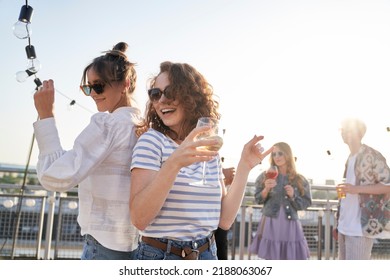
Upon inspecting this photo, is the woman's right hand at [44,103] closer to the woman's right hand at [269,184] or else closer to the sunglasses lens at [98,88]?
the sunglasses lens at [98,88]

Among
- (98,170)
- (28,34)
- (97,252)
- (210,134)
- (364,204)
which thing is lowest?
(97,252)

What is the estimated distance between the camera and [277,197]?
11.7ft

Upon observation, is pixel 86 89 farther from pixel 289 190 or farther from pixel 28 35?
pixel 289 190

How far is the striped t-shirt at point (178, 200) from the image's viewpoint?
49.8 inches

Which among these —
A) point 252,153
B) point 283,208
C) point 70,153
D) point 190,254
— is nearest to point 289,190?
point 283,208

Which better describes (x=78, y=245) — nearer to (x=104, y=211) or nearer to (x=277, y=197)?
(x=277, y=197)

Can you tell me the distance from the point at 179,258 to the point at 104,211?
275 millimetres

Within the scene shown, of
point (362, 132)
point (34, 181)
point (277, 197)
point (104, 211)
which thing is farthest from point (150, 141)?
point (34, 181)

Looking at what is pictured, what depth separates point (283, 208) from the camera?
3572 millimetres

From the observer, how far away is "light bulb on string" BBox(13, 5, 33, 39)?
217 centimetres

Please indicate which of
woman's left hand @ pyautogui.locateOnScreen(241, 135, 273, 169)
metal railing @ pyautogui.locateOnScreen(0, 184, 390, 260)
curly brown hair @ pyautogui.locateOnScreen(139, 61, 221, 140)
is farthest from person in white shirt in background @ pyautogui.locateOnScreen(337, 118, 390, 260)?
curly brown hair @ pyautogui.locateOnScreen(139, 61, 221, 140)

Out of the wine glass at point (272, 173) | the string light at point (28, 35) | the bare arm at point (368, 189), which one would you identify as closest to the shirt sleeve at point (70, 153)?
the string light at point (28, 35)

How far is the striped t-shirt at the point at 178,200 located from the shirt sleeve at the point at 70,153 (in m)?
0.14

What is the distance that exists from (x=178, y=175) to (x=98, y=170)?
28cm
